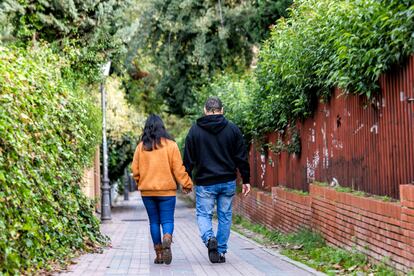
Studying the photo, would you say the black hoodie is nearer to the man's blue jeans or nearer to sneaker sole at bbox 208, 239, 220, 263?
the man's blue jeans

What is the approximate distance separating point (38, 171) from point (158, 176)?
1.61 m

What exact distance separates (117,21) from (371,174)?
35.7ft

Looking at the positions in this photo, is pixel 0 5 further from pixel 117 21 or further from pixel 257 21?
pixel 257 21

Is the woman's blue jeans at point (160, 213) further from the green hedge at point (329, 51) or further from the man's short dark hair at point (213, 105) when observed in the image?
the green hedge at point (329, 51)

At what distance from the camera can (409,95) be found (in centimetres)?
724

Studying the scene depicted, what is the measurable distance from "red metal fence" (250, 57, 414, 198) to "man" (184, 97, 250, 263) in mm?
1432

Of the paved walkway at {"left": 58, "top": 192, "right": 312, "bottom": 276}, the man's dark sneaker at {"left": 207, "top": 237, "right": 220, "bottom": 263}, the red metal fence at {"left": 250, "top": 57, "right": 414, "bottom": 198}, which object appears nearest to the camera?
the red metal fence at {"left": 250, "top": 57, "right": 414, "bottom": 198}

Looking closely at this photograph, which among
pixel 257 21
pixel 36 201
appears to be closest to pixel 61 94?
pixel 36 201

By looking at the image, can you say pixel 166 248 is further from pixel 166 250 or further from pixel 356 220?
pixel 356 220

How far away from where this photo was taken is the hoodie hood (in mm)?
9398

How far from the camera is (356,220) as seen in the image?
28.3ft

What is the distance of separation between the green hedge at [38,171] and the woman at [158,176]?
112cm

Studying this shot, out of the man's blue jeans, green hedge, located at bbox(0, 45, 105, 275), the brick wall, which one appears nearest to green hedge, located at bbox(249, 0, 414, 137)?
the brick wall

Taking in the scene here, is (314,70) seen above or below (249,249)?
above
